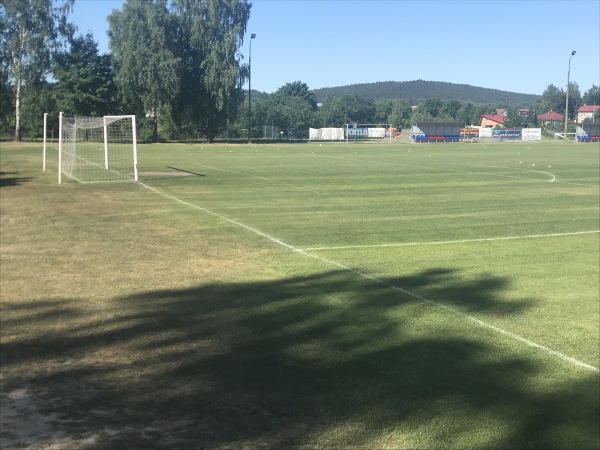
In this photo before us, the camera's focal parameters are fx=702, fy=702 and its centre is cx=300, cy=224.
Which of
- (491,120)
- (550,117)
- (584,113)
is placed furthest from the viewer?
(491,120)

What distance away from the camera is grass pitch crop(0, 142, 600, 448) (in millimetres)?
5148

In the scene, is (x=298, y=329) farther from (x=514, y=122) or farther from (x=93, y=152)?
(x=514, y=122)

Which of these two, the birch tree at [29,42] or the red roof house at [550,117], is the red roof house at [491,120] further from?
the birch tree at [29,42]

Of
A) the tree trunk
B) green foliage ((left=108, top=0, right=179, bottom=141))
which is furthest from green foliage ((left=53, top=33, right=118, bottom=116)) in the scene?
the tree trunk

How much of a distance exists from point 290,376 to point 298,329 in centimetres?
146

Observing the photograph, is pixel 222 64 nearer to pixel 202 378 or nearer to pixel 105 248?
pixel 105 248

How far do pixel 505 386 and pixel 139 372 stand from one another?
319cm

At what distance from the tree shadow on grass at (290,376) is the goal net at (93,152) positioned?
19.3 meters

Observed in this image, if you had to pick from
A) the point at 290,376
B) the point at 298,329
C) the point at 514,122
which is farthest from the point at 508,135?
the point at 290,376

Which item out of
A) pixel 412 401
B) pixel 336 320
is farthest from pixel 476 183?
pixel 412 401

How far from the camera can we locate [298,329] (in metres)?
7.61

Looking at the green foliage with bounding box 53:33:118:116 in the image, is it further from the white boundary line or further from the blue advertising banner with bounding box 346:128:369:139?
the white boundary line

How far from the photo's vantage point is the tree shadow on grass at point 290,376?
5012 mm

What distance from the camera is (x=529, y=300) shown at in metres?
9.08
